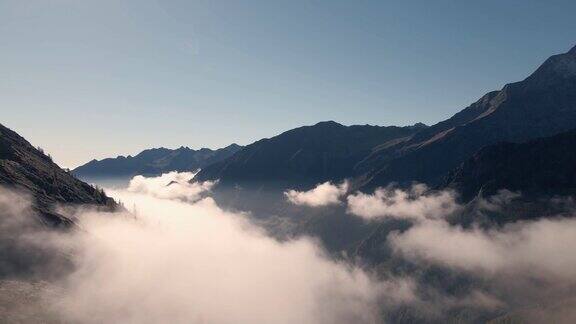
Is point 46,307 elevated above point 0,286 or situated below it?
below

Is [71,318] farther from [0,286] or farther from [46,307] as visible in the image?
[0,286]

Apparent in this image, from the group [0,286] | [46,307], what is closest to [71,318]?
[46,307]

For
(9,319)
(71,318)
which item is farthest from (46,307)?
(9,319)

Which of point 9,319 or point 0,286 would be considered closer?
point 9,319

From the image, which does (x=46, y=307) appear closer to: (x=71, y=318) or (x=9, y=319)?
(x=71, y=318)

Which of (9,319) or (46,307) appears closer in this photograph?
(9,319)
